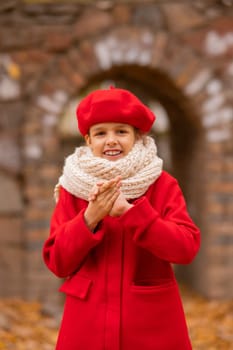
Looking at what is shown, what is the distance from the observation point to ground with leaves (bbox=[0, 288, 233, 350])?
3.60 m

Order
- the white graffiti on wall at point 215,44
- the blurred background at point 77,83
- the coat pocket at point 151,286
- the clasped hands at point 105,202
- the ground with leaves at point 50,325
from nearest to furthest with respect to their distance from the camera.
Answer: the clasped hands at point 105,202
the coat pocket at point 151,286
the ground with leaves at point 50,325
the blurred background at point 77,83
the white graffiti on wall at point 215,44

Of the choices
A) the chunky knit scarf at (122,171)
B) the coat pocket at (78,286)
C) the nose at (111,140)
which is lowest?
the coat pocket at (78,286)

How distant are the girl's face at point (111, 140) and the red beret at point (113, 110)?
0.06ft

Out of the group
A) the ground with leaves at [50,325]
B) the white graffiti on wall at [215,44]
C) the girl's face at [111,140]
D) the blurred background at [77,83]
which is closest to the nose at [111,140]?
the girl's face at [111,140]

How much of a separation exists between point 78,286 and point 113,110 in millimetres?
519

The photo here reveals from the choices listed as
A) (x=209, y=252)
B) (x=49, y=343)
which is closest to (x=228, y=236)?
(x=209, y=252)

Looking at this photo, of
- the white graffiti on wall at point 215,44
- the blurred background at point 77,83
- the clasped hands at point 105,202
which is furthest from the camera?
the white graffiti on wall at point 215,44

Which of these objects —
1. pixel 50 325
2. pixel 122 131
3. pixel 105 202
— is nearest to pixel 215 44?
pixel 50 325

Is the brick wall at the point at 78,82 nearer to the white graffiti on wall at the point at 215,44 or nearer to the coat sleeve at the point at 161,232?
the white graffiti on wall at the point at 215,44

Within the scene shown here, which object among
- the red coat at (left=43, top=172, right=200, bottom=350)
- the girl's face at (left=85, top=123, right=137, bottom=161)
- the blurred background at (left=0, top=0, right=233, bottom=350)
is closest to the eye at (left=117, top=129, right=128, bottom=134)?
the girl's face at (left=85, top=123, right=137, bottom=161)

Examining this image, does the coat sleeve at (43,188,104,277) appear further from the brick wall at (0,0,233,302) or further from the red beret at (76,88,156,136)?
the brick wall at (0,0,233,302)

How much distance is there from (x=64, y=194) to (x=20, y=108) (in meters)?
2.91

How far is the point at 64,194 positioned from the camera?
1733 mm

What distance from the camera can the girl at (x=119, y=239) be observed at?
1562 mm
